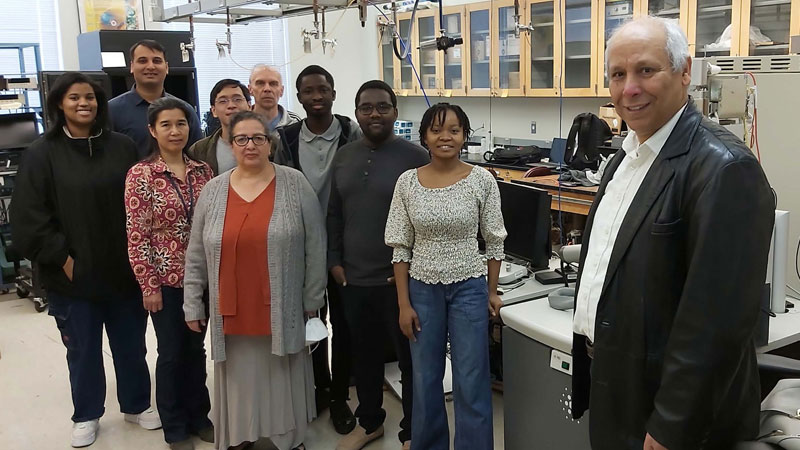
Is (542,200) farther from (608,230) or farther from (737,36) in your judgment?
(737,36)

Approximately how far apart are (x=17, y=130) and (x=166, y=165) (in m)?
3.16

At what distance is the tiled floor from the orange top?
0.64m

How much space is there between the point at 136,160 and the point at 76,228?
1.10 feet

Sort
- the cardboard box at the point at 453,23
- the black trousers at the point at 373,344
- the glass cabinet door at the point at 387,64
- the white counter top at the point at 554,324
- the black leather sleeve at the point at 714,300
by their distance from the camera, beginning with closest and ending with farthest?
1. the black leather sleeve at the point at 714,300
2. the white counter top at the point at 554,324
3. the black trousers at the point at 373,344
4. the cardboard box at the point at 453,23
5. the glass cabinet door at the point at 387,64

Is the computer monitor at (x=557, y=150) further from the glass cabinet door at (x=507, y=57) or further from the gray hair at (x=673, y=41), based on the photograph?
the gray hair at (x=673, y=41)

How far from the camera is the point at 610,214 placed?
1396 millimetres

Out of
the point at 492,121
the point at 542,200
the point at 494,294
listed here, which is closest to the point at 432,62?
the point at 492,121

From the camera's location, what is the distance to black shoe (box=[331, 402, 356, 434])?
109 inches

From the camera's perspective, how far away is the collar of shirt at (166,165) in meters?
2.43

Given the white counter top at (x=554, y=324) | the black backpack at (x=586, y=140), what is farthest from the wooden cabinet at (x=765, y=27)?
the white counter top at (x=554, y=324)

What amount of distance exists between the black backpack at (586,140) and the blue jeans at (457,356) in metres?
2.42

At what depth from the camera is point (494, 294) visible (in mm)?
2229

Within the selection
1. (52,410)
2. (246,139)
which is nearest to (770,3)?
(246,139)

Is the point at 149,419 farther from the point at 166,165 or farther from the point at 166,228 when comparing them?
the point at 166,165
